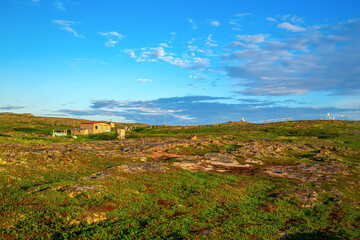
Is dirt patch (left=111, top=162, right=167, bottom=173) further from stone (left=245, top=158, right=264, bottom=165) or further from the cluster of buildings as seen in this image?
the cluster of buildings

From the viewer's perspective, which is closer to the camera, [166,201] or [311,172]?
[166,201]

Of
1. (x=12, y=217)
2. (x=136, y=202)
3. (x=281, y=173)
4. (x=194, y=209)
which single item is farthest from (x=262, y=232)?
(x=281, y=173)

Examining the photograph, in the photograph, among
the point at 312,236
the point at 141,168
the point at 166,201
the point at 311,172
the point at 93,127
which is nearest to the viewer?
the point at 312,236

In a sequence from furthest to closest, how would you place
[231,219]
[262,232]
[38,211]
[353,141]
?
[353,141], [231,219], [262,232], [38,211]

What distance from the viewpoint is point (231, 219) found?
18.7 m

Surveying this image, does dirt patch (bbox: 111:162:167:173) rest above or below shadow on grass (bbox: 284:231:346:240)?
above

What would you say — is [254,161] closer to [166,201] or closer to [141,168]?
[141,168]

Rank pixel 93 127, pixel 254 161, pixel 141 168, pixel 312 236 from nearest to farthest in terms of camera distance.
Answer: pixel 312 236 → pixel 141 168 → pixel 254 161 → pixel 93 127

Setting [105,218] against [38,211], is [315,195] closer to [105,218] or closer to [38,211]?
[105,218]

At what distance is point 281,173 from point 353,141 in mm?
57261

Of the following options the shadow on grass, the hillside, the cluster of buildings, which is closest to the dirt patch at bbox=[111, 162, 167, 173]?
the hillside

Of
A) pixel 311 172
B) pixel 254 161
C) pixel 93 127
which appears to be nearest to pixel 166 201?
pixel 311 172

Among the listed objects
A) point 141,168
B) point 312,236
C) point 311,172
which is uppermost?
point 141,168

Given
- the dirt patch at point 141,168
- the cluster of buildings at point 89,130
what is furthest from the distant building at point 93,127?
the dirt patch at point 141,168
